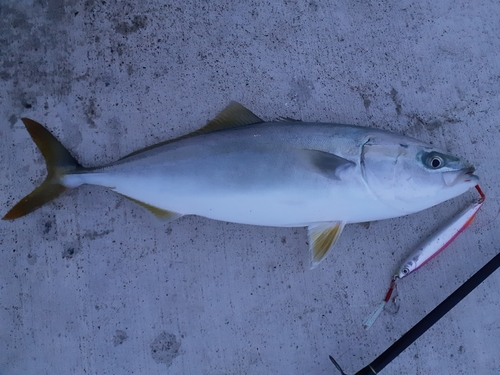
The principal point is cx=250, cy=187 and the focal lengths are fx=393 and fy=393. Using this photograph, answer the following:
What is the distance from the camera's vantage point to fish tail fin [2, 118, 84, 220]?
7.65 ft

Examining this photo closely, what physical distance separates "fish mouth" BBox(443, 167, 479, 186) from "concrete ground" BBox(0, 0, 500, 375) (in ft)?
1.38

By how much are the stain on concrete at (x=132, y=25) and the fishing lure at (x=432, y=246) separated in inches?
91.0

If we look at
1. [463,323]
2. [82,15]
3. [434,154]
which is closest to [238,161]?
[434,154]

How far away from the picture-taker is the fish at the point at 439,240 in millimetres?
2393

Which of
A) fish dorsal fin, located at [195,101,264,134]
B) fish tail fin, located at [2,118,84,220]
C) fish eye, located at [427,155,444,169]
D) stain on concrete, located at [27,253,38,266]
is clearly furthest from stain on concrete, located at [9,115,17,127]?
fish eye, located at [427,155,444,169]

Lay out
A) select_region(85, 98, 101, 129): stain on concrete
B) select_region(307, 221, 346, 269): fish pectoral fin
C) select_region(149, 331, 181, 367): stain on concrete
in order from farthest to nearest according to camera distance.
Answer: select_region(85, 98, 101, 129): stain on concrete → select_region(149, 331, 181, 367): stain on concrete → select_region(307, 221, 346, 269): fish pectoral fin

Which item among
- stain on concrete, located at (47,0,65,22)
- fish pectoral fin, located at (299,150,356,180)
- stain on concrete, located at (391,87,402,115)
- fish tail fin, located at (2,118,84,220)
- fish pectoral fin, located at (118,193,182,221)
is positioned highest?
stain on concrete, located at (47,0,65,22)

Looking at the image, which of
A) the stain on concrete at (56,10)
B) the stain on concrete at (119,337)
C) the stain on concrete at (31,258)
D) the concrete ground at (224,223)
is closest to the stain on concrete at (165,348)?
the concrete ground at (224,223)

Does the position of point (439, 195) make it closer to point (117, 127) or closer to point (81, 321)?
point (117, 127)

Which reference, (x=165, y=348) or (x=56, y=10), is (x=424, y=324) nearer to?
(x=165, y=348)

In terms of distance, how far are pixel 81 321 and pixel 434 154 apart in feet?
7.51

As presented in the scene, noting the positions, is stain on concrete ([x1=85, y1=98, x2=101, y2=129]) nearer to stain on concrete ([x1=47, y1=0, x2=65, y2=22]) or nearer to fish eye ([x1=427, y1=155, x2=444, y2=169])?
stain on concrete ([x1=47, y1=0, x2=65, y2=22])

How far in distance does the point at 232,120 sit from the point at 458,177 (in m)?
1.31

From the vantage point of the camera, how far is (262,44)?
105 inches
